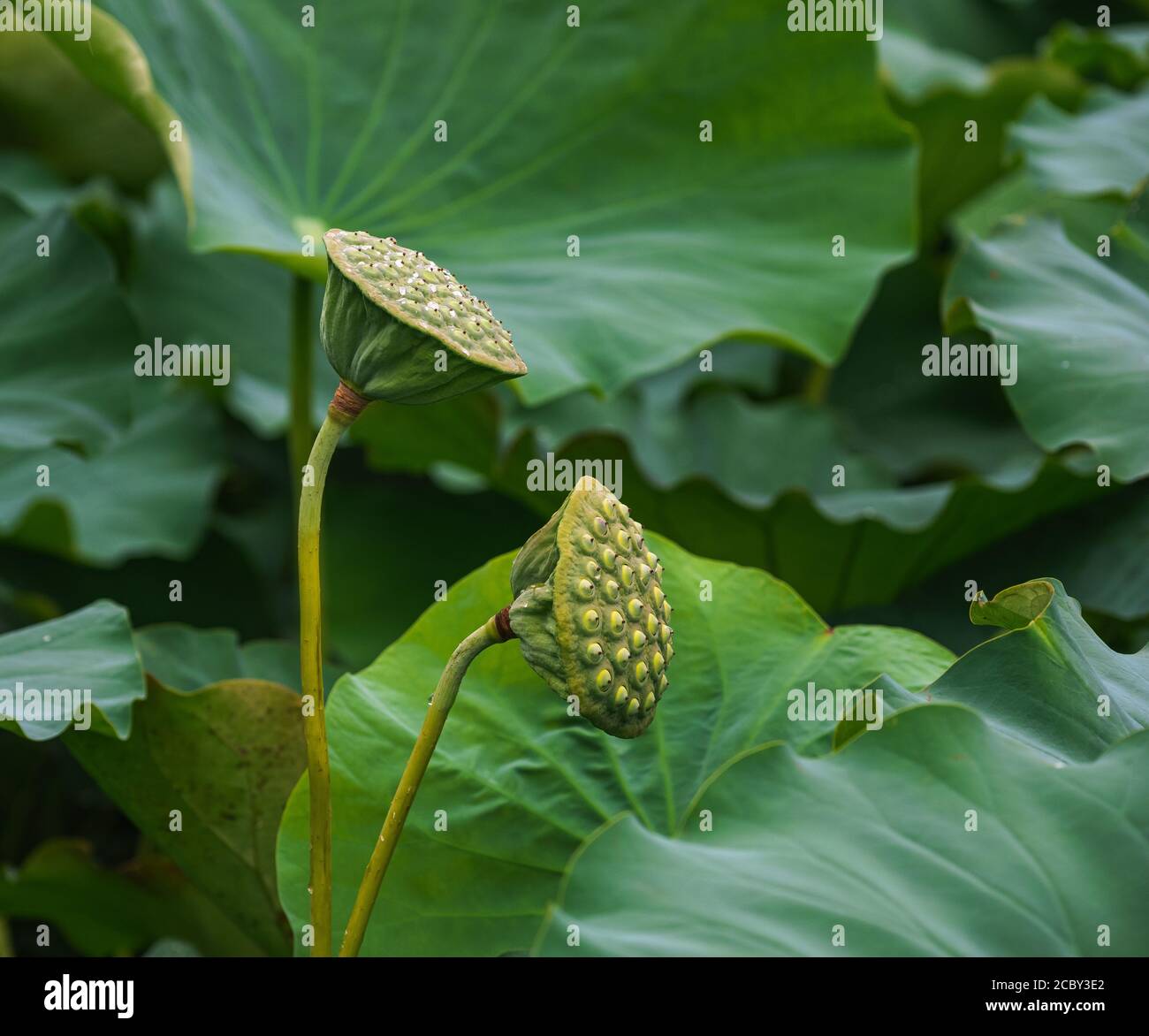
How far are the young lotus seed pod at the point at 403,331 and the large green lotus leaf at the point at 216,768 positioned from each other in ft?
1.22

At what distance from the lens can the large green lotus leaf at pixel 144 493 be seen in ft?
5.10

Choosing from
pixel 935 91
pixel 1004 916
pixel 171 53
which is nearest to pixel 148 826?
pixel 1004 916

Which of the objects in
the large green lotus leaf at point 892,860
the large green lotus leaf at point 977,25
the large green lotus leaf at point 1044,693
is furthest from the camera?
the large green lotus leaf at point 977,25

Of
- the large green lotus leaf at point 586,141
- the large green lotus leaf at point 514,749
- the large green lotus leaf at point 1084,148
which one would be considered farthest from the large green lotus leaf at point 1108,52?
the large green lotus leaf at point 514,749

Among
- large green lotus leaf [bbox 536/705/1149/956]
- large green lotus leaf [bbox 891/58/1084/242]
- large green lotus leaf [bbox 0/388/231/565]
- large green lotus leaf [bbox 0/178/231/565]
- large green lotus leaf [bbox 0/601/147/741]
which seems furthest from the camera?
large green lotus leaf [bbox 891/58/1084/242]

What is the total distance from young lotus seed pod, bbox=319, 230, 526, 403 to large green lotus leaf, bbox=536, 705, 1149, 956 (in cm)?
24

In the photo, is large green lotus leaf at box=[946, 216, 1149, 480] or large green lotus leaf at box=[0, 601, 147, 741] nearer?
large green lotus leaf at box=[0, 601, 147, 741]

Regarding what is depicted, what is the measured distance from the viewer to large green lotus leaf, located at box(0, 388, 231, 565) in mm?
1555

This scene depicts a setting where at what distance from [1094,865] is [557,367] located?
698 mm

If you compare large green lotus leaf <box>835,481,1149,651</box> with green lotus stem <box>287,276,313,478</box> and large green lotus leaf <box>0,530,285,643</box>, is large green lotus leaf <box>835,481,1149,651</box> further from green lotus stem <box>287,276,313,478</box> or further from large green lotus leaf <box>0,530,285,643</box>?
large green lotus leaf <box>0,530,285,643</box>

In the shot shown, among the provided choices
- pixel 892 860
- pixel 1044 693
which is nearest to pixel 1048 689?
pixel 1044 693

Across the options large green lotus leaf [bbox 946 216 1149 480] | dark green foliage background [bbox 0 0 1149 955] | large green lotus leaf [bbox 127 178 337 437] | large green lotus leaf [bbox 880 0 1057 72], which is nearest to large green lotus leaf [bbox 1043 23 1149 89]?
dark green foliage background [bbox 0 0 1149 955]

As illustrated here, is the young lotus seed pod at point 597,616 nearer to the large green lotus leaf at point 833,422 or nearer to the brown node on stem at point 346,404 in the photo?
the brown node on stem at point 346,404
